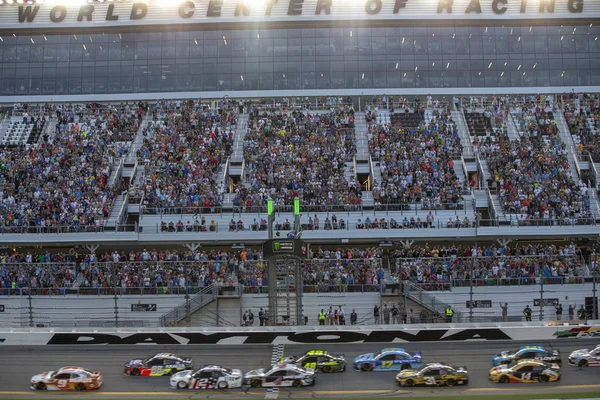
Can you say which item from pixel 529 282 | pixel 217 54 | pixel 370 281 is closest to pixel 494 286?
pixel 529 282

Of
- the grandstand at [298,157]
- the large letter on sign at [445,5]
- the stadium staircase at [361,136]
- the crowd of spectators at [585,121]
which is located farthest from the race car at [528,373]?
the large letter on sign at [445,5]

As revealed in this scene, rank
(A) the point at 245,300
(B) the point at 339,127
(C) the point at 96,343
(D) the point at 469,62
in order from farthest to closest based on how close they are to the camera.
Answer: (D) the point at 469,62
(B) the point at 339,127
(A) the point at 245,300
(C) the point at 96,343

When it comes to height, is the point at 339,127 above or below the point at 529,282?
above

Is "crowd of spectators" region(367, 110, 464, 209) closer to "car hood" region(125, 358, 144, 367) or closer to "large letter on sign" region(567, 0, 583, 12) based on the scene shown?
"large letter on sign" region(567, 0, 583, 12)

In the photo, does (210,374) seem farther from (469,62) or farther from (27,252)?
(469,62)

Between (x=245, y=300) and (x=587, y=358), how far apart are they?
1565cm

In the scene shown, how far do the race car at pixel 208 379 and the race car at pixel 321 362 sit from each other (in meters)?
1.98

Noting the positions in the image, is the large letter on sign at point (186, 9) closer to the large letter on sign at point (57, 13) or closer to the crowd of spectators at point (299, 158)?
the large letter on sign at point (57, 13)

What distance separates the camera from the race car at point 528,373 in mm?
26703

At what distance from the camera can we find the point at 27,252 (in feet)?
149

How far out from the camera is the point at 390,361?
28.2 metres

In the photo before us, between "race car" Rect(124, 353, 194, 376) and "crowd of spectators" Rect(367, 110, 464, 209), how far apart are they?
1846 centimetres

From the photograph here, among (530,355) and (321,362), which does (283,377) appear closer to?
(321,362)

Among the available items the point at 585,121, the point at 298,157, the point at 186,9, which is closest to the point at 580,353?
the point at 298,157
